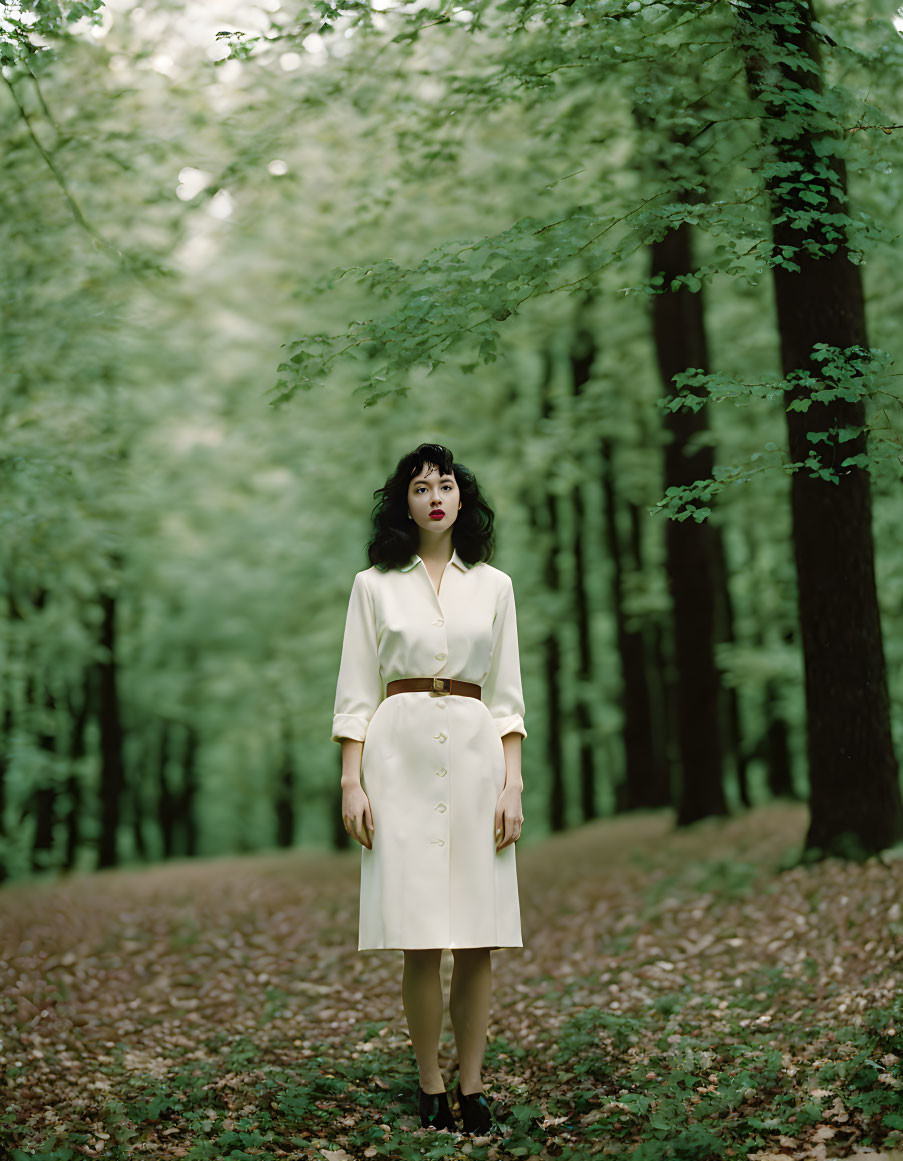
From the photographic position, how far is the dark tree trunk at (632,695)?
52.0 feet

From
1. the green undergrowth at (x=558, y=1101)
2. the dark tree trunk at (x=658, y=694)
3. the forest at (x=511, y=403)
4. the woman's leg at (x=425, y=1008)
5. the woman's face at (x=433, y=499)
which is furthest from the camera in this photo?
the dark tree trunk at (x=658, y=694)

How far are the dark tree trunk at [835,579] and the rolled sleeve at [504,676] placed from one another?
2431 mm

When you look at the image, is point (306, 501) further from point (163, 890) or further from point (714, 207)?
point (714, 207)

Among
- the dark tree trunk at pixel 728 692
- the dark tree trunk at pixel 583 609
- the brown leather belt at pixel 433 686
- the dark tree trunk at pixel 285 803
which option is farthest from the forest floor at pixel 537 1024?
the dark tree trunk at pixel 285 803

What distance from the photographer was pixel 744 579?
17.8 meters

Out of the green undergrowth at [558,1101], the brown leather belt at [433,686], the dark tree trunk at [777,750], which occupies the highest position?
the brown leather belt at [433,686]

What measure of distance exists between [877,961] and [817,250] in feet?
12.4

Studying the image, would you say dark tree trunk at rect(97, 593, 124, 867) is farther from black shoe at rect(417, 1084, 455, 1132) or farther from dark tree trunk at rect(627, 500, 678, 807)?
black shoe at rect(417, 1084, 455, 1132)

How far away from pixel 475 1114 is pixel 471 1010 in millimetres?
384

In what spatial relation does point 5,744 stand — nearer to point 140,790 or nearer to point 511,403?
point 511,403

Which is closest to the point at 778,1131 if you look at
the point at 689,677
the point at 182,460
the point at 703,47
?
the point at 703,47

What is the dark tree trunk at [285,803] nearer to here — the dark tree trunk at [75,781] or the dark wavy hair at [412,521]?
the dark tree trunk at [75,781]

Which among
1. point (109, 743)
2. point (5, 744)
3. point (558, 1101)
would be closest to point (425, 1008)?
point (558, 1101)

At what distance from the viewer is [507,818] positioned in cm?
448
